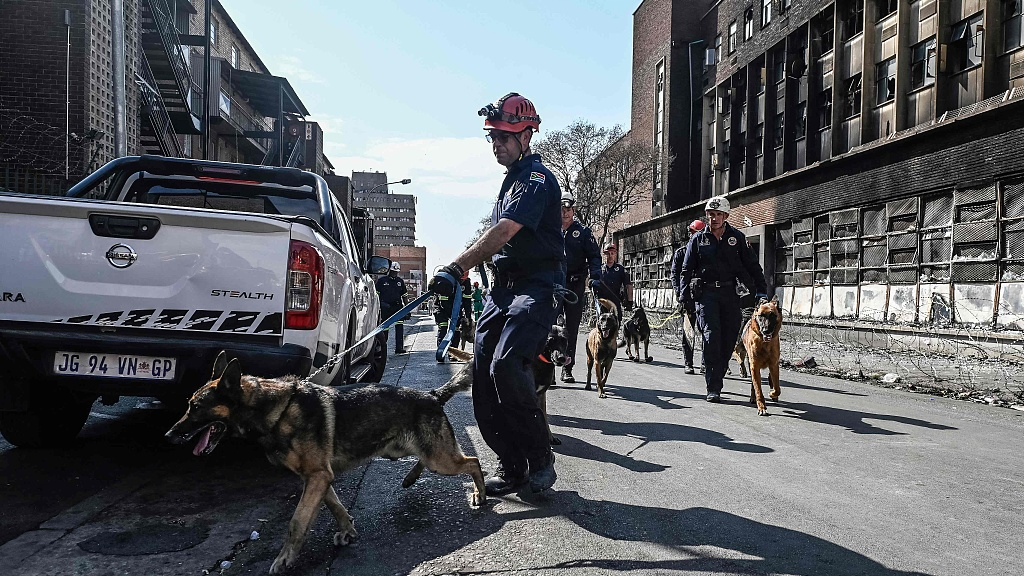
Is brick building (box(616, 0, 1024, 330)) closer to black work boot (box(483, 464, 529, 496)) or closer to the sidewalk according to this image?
the sidewalk

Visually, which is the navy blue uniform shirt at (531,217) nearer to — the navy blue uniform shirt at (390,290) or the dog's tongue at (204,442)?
the dog's tongue at (204,442)

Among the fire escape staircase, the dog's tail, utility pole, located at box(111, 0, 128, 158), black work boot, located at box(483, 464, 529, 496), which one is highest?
the fire escape staircase

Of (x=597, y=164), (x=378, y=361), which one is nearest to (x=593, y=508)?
(x=378, y=361)

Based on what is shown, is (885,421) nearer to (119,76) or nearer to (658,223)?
(119,76)

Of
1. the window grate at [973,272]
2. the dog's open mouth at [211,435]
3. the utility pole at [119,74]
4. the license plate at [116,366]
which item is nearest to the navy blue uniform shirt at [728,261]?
the license plate at [116,366]

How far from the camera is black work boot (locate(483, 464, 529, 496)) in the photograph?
4.06m

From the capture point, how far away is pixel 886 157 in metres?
20.0

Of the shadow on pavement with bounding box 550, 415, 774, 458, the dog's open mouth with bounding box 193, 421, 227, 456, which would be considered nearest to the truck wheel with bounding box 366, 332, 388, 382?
the shadow on pavement with bounding box 550, 415, 774, 458

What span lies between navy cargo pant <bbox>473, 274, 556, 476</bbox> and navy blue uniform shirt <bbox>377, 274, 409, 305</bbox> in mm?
10331

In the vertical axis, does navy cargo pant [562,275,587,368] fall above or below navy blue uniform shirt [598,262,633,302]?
below

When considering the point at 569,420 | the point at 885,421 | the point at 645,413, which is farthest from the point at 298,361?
the point at 885,421

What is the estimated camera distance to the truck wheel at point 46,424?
4.74 metres

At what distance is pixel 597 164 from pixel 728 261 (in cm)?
3742

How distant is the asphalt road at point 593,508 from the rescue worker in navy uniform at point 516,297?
0.96ft
